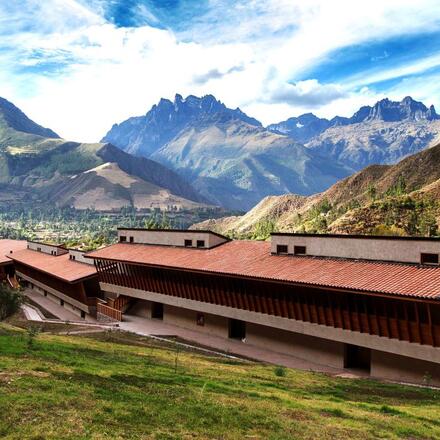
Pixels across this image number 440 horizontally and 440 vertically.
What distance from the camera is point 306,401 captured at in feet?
56.6

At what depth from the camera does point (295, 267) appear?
106 feet

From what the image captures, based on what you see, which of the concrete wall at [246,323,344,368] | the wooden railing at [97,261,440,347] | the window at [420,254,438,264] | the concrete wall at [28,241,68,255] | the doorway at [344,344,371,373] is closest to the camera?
the wooden railing at [97,261,440,347]

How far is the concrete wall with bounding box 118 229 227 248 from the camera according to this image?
43.8 meters

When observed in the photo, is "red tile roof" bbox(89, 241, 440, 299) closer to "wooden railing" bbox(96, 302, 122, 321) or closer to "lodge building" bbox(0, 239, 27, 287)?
"wooden railing" bbox(96, 302, 122, 321)

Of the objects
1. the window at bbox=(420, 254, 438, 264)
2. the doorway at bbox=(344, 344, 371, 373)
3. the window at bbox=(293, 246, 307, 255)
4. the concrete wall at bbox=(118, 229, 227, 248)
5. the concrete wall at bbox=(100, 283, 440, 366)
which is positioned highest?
the concrete wall at bbox=(118, 229, 227, 248)

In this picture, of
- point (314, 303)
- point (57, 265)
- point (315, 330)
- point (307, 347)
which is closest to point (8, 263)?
point (57, 265)

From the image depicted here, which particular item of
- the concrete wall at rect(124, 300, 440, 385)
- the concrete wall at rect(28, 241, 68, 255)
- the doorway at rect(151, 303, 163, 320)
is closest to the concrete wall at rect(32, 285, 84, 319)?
the concrete wall at rect(28, 241, 68, 255)

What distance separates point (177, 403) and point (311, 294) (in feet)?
55.0

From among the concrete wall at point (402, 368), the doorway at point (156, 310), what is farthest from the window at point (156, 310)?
the concrete wall at point (402, 368)

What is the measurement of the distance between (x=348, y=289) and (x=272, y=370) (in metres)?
6.08

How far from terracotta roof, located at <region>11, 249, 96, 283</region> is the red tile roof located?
532 cm

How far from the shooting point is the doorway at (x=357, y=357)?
29.8 metres

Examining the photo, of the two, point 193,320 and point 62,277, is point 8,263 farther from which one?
point 193,320

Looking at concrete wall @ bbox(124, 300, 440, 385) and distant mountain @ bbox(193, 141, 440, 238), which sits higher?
distant mountain @ bbox(193, 141, 440, 238)
